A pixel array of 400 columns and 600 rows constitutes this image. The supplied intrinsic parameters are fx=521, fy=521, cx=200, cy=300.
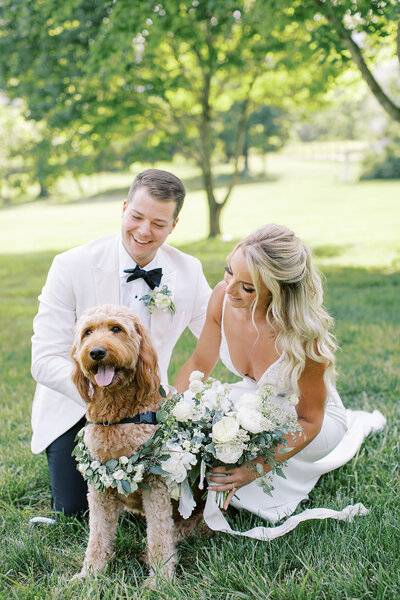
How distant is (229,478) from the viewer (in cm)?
273

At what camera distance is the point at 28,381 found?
5.57 m

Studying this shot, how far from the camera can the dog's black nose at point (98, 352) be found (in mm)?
2406

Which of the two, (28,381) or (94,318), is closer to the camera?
(94,318)

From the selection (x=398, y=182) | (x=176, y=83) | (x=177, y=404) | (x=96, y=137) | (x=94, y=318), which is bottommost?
(x=398, y=182)

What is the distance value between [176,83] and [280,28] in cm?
481

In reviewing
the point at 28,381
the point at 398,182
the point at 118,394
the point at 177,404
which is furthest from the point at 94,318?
the point at 398,182

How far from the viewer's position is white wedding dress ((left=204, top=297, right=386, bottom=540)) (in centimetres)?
286

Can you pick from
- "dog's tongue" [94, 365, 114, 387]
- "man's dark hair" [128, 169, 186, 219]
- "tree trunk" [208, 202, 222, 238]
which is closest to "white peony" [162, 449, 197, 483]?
"dog's tongue" [94, 365, 114, 387]

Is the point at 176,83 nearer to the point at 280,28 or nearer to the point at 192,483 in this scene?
the point at 280,28

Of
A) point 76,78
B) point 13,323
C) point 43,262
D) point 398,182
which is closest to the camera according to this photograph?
point 13,323

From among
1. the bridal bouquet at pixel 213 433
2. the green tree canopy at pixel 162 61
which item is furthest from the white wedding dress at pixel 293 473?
the green tree canopy at pixel 162 61

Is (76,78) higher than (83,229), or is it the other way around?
(76,78)


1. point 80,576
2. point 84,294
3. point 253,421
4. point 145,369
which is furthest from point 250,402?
point 84,294

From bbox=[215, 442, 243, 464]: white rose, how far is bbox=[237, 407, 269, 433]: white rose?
4.2 inches
